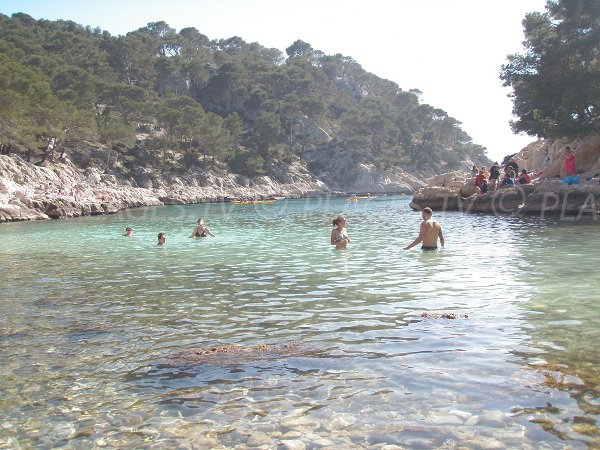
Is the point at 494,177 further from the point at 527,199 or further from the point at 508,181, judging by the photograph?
the point at 527,199

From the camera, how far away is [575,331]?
23.4 feet

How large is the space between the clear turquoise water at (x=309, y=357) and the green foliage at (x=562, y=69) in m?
24.7

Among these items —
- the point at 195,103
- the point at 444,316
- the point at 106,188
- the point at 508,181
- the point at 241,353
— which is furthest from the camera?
the point at 195,103

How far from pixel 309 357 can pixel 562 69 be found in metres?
37.4

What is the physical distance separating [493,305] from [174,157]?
291 ft

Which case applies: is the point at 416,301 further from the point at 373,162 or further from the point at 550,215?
the point at 373,162

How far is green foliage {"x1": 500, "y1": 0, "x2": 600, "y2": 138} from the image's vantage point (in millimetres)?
34281

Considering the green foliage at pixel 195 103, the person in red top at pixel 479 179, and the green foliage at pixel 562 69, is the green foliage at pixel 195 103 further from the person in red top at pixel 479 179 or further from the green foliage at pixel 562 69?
the green foliage at pixel 562 69

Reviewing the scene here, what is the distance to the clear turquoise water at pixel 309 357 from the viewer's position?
455 cm

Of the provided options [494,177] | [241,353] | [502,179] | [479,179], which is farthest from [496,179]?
[241,353]

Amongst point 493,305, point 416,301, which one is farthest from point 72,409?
point 493,305

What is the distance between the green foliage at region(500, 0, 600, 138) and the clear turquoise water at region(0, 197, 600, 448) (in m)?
24.7

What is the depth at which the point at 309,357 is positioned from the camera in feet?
20.9

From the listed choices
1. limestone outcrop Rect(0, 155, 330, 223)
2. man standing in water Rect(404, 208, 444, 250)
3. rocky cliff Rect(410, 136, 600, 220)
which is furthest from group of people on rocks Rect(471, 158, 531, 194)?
limestone outcrop Rect(0, 155, 330, 223)
